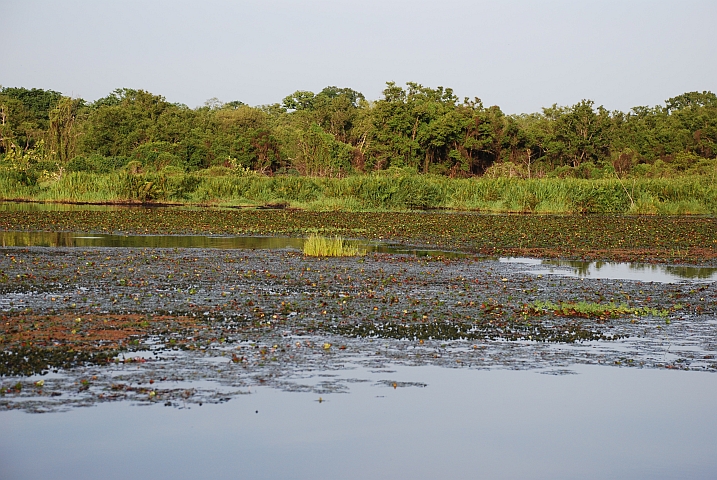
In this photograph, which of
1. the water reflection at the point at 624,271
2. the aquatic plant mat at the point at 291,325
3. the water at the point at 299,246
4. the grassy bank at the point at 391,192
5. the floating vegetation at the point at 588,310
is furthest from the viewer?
the grassy bank at the point at 391,192

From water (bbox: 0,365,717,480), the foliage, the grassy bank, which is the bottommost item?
water (bbox: 0,365,717,480)

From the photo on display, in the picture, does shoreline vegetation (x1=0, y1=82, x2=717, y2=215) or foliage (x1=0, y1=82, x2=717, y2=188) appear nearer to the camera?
shoreline vegetation (x1=0, y1=82, x2=717, y2=215)

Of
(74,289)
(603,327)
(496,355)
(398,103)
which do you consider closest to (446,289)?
(603,327)

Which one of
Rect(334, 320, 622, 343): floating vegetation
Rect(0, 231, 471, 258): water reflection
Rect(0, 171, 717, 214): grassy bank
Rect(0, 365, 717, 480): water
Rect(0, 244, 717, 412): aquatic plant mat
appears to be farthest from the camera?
Rect(0, 171, 717, 214): grassy bank

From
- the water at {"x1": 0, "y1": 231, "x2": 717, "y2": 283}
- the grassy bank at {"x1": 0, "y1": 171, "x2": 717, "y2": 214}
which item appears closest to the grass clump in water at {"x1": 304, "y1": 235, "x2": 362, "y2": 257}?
the water at {"x1": 0, "y1": 231, "x2": 717, "y2": 283}

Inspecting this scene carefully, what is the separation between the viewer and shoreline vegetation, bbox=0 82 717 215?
43938 millimetres

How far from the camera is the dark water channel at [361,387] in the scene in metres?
7.22

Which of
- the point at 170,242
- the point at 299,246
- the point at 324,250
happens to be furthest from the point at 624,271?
the point at 170,242

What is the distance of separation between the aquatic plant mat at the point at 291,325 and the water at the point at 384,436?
13.8 inches

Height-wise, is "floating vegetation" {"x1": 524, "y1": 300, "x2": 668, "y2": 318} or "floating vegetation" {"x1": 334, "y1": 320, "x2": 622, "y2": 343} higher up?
"floating vegetation" {"x1": 524, "y1": 300, "x2": 668, "y2": 318}

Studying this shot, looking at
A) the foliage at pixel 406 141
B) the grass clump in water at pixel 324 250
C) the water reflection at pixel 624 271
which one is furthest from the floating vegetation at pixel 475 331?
the foliage at pixel 406 141

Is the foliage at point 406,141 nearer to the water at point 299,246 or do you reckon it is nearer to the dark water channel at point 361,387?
the water at point 299,246

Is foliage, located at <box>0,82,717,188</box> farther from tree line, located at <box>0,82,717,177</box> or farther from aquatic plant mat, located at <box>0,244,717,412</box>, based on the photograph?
aquatic plant mat, located at <box>0,244,717,412</box>

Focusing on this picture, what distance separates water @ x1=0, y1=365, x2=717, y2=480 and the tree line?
4953cm
